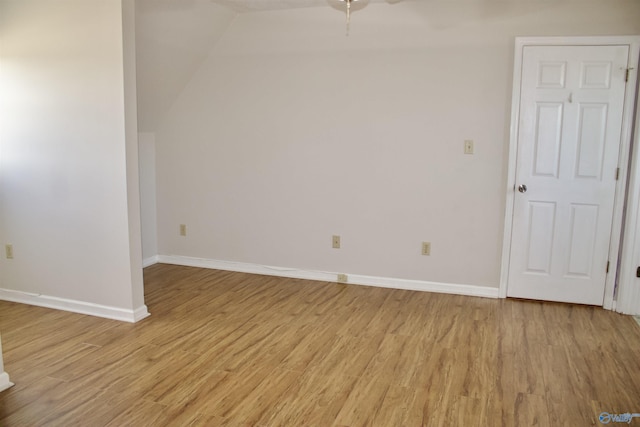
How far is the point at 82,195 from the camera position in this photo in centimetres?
342

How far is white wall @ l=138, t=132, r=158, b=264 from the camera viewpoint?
15.7ft

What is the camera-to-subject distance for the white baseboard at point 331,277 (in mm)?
4133

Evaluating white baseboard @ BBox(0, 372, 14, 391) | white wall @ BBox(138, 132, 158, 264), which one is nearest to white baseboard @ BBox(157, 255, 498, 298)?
white wall @ BBox(138, 132, 158, 264)

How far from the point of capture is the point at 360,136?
13.9 feet

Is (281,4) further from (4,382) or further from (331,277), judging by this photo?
(4,382)

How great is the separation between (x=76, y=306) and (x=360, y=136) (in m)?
2.52

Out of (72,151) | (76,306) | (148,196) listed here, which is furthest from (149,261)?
(72,151)

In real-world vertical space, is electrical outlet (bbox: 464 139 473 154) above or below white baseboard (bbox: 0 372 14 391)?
above

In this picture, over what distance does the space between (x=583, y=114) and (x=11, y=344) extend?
4.12 metres

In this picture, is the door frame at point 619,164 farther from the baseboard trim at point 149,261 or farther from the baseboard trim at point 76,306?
the baseboard trim at point 149,261

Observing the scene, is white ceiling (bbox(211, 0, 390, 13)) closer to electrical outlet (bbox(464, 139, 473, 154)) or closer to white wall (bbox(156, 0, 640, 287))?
white wall (bbox(156, 0, 640, 287))

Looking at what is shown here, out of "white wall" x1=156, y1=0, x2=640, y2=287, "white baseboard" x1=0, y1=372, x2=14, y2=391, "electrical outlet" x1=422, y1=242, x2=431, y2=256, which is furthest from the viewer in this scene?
"electrical outlet" x1=422, y1=242, x2=431, y2=256

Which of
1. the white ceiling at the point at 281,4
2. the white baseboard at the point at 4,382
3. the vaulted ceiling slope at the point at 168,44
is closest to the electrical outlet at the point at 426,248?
the white ceiling at the point at 281,4

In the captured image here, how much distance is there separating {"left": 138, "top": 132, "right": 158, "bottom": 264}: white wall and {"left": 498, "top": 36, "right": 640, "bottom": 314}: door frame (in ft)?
10.6
